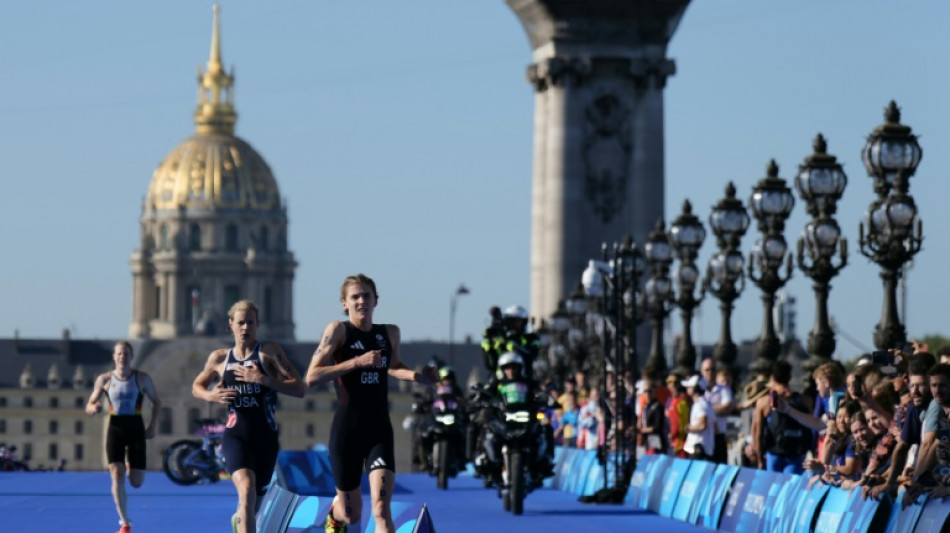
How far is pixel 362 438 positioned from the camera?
57.8 feet

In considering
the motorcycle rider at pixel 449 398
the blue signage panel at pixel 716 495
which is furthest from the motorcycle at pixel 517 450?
the motorcycle rider at pixel 449 398

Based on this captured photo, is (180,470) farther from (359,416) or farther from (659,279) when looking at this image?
(359,416)

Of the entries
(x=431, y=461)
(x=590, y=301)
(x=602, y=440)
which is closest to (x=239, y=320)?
(x=602, y=440)

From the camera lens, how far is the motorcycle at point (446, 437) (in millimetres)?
36562

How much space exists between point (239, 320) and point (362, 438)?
4.52ft

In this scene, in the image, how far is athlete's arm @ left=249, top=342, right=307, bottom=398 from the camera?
60.4 feet

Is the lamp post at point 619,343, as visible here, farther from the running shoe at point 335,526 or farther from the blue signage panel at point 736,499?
the running shoe at point 335,526

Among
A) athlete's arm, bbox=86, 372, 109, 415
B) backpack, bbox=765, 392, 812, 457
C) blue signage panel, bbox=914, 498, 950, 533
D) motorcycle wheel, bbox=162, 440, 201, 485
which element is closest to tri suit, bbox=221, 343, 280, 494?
blue signage panel, bbox=914, 498, 950, 533

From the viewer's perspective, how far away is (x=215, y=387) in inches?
739

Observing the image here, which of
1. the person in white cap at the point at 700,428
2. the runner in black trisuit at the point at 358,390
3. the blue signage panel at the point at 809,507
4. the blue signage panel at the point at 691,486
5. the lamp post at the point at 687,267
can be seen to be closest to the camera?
the runner in black trisuit at the point at 358,390

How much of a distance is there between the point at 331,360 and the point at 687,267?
76.9ft

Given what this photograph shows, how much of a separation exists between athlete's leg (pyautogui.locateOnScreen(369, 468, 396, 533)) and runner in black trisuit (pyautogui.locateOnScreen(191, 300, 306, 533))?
1188mm

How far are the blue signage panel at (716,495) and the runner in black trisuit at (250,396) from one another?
6807mm

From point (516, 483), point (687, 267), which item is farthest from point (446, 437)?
point (516, 483)
